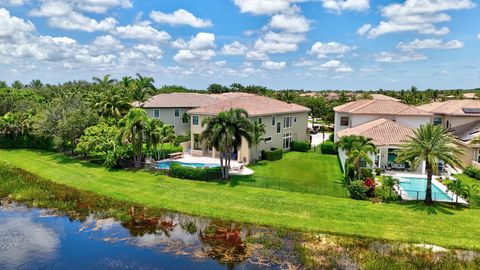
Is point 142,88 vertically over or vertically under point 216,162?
over

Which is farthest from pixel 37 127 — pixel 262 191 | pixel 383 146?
pixel 383 146

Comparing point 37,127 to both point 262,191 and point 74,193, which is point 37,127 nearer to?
point 74,193

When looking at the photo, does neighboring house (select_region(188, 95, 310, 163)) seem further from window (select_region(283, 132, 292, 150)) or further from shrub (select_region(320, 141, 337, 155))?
shrub (select_region(320, 141, 337, 155))

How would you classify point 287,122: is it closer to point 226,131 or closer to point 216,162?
point 216,162

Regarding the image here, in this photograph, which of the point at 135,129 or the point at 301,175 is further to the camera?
the point at 135,129

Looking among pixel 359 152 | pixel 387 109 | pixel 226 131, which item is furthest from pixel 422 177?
pixel 226 131

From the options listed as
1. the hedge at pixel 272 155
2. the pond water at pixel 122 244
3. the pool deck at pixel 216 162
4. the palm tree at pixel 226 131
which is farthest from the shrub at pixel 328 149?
the pond water at pixel 122 244

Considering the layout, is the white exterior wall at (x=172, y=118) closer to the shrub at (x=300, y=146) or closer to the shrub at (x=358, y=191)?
the shrub at (x=300, y=146)
